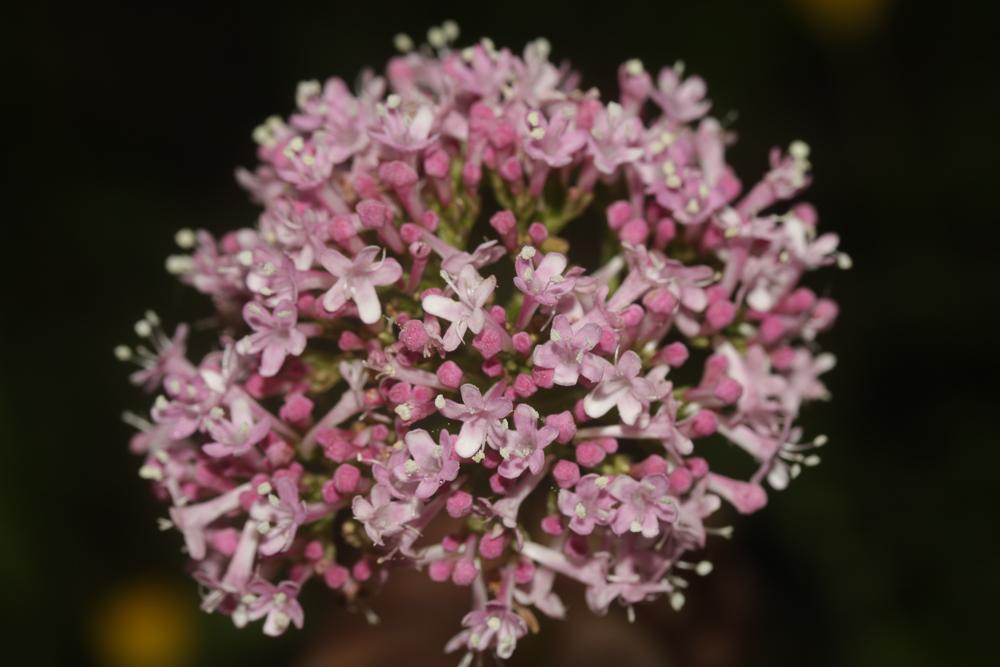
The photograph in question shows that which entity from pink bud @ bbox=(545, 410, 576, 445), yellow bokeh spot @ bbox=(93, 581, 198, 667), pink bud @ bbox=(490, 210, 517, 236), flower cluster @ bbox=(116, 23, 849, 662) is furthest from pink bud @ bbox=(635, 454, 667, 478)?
yellow bokeh spot @ bbox=(93, 581, 198, 667)

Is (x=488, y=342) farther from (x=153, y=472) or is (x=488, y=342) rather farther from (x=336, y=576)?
(x=153, y=472)

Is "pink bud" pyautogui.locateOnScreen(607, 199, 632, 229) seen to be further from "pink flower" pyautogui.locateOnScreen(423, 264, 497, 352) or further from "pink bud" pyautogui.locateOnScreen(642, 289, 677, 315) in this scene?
"pink flower" pyautogui.locateOnScreen(423, 264, 497, 352)

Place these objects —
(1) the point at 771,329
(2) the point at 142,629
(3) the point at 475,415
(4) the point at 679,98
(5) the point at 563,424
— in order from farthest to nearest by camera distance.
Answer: (2) the point at 142,629 < (4) the point at 679,98 < (1) the point at 771,329 < (5) the point at 563,424 < (3) the point at 475,415

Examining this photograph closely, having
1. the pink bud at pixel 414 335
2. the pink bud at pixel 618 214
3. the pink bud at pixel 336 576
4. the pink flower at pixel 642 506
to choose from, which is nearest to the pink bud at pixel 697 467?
the pink flower at pixel 642 506

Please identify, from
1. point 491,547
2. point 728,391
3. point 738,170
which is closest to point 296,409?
point 491,547

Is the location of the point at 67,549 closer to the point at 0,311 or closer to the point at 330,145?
the point at 0,311

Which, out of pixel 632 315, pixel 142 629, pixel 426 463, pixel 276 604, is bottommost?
pixel 142 629

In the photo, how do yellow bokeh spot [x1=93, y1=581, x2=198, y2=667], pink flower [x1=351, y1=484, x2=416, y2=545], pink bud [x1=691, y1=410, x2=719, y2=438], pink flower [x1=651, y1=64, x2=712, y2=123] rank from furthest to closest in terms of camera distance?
yellow bokeh spot [x1=93, y1=581, x2=198, y2=667] < pink flower [x1=651, y1=64, x2=712, y2=123] < pink bud [x1=691, y1=410, x2=719, y2=438] < pink flower [x1=351, y1=484, x2=416, y2=545]
